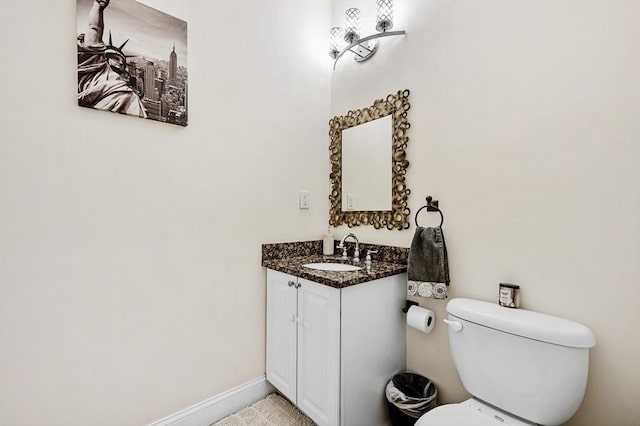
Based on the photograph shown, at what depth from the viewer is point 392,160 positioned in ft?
5.36

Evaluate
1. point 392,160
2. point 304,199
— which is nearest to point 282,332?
point 304,199

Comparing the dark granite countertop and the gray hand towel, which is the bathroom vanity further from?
the gray hand towel

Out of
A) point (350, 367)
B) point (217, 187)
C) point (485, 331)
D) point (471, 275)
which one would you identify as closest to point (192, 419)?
point (350, 367)

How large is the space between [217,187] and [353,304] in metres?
0.93

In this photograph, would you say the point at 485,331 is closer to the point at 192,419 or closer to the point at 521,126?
the point at 521,126

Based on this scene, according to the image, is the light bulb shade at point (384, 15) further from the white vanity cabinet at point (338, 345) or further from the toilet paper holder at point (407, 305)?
the toilet paper holder at point (407, 305)

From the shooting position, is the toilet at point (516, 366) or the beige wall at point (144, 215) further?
the beige wall at point (144, 215)

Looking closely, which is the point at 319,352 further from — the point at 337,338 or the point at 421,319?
the point at 421,319

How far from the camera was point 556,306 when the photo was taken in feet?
3.53

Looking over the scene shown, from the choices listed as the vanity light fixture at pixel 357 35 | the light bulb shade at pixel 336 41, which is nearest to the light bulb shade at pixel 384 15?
the vanity light fixture at pixel 357 35

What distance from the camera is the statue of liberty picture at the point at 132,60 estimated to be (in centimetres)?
117

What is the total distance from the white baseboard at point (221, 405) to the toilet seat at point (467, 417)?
1.01m

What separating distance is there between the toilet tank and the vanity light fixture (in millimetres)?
1510

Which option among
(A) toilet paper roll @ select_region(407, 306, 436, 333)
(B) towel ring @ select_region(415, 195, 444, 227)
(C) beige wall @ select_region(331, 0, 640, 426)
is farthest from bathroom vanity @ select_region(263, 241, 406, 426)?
(B) towel ring @ select_region(415, 195, 444, 227)
